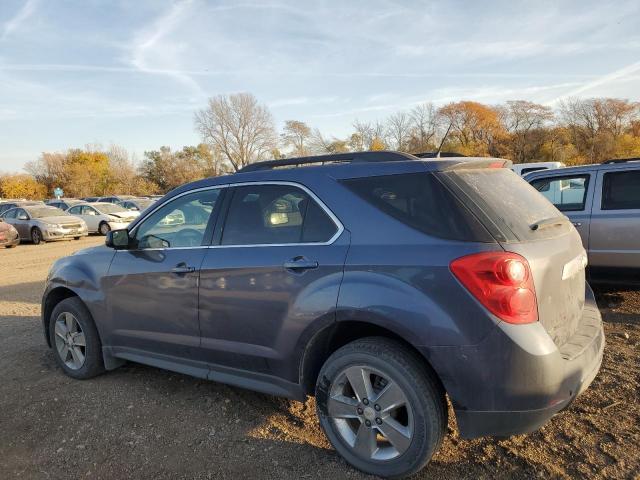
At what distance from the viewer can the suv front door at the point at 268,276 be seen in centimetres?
277

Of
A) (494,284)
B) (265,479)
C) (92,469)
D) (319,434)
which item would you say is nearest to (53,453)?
(92,469)

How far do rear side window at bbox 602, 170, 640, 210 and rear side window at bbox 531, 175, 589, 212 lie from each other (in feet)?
0.79

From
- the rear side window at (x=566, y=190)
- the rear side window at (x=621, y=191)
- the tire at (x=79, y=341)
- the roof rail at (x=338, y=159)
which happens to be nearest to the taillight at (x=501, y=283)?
the roof rail at (x=338, y=159)

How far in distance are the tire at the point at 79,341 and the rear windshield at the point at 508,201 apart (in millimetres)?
3331

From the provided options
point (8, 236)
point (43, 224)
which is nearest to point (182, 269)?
point (8, 236)

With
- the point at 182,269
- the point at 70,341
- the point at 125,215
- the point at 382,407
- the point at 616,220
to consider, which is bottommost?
the point at 125,215

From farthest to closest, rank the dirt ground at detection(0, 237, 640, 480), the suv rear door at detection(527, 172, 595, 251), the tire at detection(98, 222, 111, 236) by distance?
the tire at detection(98, 222, 111, 236)
the suv rear door at detection(527, 172, 595, 251)
the dirt ground at detection(0, 237, 640, 480)

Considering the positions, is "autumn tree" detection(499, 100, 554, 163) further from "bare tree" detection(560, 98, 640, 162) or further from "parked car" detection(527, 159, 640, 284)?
"parked car" detection(527, 159, 640, 284)

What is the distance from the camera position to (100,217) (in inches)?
822

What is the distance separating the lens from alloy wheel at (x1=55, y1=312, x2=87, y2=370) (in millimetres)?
4258

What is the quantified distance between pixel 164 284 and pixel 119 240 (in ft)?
2.12

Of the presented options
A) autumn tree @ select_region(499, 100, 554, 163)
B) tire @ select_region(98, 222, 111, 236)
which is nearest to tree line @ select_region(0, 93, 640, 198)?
autumn tree @ select_region(499, 100, 554, 163)

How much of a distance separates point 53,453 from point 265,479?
57.9 inches

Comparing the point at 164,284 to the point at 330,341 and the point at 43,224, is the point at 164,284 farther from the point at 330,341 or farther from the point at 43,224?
the point at 43,224
